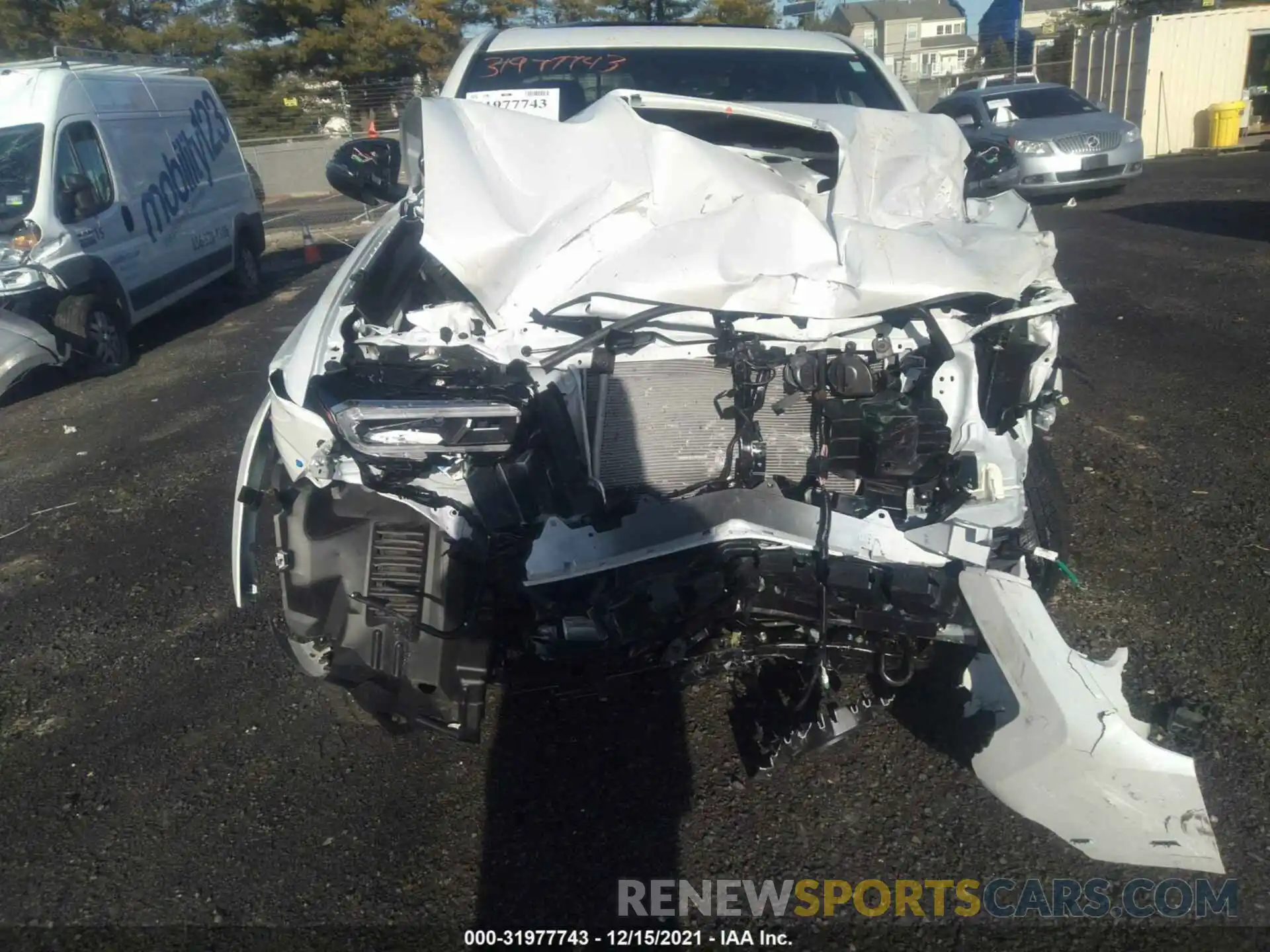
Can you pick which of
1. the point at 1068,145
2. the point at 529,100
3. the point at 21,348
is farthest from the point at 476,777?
the point at 1068,145

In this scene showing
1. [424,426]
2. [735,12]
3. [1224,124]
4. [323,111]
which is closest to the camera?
[424,426]

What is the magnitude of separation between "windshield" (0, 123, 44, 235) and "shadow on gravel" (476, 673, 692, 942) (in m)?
5.98

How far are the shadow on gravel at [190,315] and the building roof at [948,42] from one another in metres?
44.4

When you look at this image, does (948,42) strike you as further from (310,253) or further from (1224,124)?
(310,253)

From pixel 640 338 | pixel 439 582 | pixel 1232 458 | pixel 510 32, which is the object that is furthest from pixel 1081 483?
pixel 510 32

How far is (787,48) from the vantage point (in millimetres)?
4242

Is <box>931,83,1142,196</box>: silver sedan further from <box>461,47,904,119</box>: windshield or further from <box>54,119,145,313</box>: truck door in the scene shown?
<box>54,119,145,313</box>: truck door

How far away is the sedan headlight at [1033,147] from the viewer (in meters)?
12.3

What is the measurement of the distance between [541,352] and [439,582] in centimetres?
67

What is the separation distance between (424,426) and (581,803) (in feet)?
3.74

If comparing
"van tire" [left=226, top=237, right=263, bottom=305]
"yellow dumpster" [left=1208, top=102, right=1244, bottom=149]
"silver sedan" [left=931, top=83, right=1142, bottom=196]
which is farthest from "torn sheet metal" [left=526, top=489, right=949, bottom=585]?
"yellow dumpster" [left=1208, top=102, right=1244, bottom=149]

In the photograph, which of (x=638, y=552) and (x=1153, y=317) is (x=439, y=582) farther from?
(x=1153, y=317)

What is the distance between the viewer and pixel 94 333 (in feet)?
22.6

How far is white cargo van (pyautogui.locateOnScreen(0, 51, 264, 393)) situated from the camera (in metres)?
6.53
